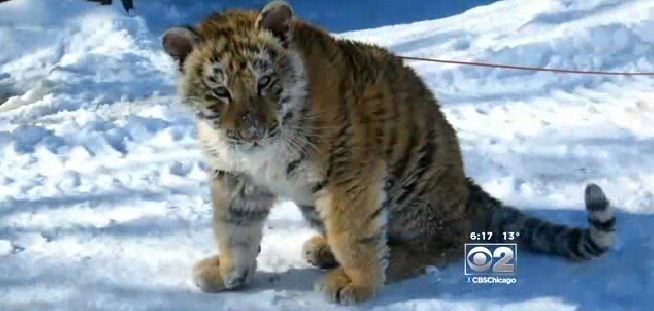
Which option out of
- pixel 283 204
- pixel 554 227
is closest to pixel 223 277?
pixel 283 204

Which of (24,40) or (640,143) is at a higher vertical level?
(24,40)

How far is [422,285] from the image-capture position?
13.4 feet

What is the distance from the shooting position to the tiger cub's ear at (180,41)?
12.1 ft

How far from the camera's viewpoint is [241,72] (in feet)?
11.8

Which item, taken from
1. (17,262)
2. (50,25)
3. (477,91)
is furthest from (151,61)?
(17,262)

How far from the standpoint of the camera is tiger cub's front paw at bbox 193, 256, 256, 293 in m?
4.06

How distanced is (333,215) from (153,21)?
32.1 feet

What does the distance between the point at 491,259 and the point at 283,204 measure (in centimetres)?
132

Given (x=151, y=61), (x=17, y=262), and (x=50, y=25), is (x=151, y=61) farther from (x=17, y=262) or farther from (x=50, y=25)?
(x=17, y=262)

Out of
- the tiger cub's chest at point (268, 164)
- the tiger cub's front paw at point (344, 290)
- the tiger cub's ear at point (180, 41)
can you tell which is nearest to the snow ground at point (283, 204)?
the tiger cub's front paw at point (344, 290)

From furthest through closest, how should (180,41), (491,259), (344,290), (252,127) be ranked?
(491,259) < (344,290) < (180,41) < (252,127)

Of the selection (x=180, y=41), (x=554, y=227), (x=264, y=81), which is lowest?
(x=554, y=227)

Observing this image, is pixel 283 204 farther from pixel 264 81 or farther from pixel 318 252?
pixel 264 81

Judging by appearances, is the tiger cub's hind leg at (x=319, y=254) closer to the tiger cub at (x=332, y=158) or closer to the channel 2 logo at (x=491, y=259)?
the tiger cub at (x=332, y=158)
